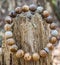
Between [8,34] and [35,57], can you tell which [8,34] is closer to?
[8,34]

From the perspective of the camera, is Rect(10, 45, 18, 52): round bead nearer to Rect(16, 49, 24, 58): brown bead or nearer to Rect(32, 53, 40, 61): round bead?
Rect(16, 49, 24, 58): brown bead

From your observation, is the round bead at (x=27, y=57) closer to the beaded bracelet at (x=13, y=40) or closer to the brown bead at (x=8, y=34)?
the beaded bracelet at (x=13, y=40)

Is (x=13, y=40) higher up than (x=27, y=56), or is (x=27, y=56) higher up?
(x=13, y=40)

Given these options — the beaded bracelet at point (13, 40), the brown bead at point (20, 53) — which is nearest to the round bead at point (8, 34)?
the beaded bracelet at point (13, 40)

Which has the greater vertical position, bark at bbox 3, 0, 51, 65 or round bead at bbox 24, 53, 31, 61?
bark at bbox 3, 0, 51, 65

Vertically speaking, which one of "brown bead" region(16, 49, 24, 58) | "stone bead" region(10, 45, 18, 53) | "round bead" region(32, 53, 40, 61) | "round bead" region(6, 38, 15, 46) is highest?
"round bead" region(6, 38, 15, 46)

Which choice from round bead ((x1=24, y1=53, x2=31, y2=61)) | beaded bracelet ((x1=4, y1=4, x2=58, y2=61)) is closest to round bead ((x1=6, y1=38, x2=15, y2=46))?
beaded bracelet ((x1=4, y1=4, x2=58, y2=61))

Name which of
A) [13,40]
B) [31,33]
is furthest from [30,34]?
[13,40]

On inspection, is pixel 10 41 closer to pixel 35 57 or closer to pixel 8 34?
pixel 8 34

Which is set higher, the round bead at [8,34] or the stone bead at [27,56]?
the round bead at [8,34]


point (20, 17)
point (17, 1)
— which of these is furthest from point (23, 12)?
point (17, 1)

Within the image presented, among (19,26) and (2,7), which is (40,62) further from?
(2,7)
